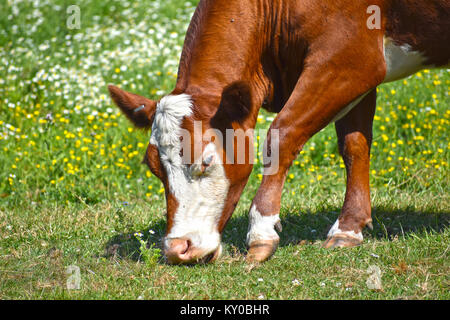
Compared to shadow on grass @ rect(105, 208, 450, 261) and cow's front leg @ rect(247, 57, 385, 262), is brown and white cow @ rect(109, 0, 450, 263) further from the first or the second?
shadow on grass @ rect(105, 208, 450, 261)

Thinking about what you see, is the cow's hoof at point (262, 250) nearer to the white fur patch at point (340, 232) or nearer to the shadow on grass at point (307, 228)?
the shadow on grass at point (307, 228)

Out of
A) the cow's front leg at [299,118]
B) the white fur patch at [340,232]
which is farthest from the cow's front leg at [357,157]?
the cow's front leg at [299,118]

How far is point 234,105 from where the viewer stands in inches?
157

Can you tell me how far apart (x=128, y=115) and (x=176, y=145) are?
600 millimetres

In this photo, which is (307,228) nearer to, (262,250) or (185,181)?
(262,250)

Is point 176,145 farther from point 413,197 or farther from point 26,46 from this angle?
point 26,46

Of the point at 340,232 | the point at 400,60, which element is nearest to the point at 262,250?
the point at 340,232

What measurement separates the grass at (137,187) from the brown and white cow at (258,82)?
0.28 m

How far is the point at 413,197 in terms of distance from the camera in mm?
5488

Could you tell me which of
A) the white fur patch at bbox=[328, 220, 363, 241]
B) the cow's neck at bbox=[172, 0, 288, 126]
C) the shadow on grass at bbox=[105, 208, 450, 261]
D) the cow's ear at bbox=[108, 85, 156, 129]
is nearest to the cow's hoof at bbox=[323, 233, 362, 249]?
the white fur patch at bbox=[328, 220, 363, 241]

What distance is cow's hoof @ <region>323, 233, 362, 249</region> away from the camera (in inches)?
174

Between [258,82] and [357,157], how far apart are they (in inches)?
39.9

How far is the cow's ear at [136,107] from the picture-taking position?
13.9 feet

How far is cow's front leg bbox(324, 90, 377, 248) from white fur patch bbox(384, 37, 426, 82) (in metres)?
0.45
